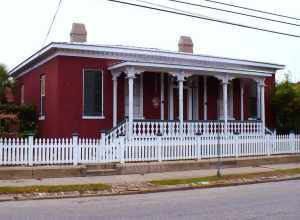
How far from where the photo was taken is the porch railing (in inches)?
713

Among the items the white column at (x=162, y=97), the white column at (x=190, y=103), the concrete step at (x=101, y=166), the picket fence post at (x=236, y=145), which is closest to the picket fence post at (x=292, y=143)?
the picket fence post at (x=236, y=145)

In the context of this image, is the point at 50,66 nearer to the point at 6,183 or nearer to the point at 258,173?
the point at 6,183

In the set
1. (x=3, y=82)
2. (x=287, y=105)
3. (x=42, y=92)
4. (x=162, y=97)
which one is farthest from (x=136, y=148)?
(x=3, y=82)

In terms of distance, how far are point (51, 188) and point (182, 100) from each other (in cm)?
878

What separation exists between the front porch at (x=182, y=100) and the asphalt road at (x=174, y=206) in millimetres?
6486

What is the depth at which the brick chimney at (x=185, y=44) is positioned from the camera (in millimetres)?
25469

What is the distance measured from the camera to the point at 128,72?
17.8 metres

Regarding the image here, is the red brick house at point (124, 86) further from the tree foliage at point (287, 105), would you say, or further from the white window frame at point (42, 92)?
the tree foliage at point (287, 105)

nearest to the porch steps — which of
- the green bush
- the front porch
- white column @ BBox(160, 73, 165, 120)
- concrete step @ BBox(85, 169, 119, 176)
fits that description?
concrete step @ BBox(85, 169, 119, 176)

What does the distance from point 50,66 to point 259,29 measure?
30.2ft

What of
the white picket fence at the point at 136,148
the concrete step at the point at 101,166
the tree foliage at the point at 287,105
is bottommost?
the concrete step at the point at 101,166

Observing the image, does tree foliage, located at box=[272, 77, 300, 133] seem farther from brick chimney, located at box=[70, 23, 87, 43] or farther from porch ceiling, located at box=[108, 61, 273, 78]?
brick chimney, located at box=[70, 23, 87, 43]

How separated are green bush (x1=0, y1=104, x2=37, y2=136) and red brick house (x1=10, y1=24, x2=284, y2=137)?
33 cm

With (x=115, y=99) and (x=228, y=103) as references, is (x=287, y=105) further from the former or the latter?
(x=115, y=99)
